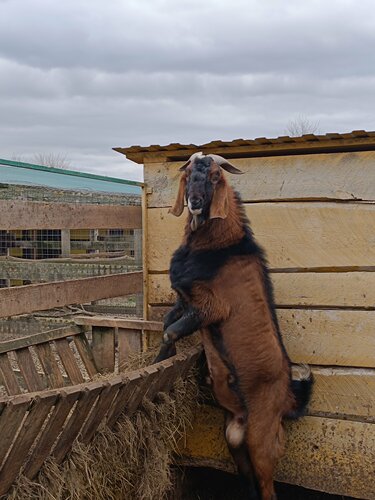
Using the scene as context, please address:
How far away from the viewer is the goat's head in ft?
12.6

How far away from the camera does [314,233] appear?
4461 mm

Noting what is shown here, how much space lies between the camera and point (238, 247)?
412 cm

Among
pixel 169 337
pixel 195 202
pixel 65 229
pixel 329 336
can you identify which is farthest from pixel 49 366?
pixel 329 336

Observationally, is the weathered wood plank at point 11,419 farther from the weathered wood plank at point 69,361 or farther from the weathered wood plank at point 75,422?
the weathered wood plank at point 69,361

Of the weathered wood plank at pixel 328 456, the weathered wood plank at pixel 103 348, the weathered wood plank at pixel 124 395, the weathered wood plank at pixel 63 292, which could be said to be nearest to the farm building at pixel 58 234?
the weathered wood plank at pixel 63 292

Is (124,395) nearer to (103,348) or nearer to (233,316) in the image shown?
(233,316)

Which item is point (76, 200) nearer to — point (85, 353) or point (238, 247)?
point (85, 353)

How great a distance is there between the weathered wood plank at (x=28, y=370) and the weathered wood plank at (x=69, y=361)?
25cm

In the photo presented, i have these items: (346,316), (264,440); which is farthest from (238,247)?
(264,440)

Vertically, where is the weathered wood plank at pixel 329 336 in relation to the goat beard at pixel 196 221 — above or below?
below

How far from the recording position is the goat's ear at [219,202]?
3.91 metres

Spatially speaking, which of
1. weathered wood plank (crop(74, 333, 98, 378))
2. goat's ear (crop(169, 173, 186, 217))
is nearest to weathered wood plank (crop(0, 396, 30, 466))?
goat's ear (crop(169, 173, 186, 217))

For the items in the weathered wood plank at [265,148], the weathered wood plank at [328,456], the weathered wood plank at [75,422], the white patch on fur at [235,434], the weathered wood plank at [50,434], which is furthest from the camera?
the weathered wood plank at [328,456]

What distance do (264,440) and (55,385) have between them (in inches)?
60.7
